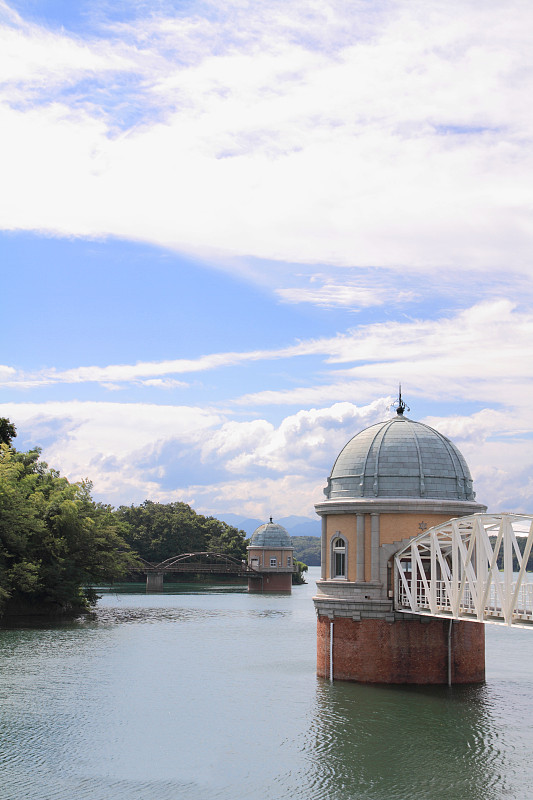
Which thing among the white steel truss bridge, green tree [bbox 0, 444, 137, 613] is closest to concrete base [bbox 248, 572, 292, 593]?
green tree [bbox 0, 444, 137, 613]

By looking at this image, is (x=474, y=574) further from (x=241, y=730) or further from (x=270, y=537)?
(x=270, y=537)

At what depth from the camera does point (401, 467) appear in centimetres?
4144

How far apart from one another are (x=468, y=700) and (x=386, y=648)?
4.05 meters

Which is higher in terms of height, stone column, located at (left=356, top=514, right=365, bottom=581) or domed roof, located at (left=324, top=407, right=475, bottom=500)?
domed roof, located at (left=324, top=407, right=475, bottom=500)

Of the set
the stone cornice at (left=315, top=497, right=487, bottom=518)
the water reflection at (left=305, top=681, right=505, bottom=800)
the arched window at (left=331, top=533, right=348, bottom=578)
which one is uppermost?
the stone cornice at (left=315, top=497, right=487, bottom=518)

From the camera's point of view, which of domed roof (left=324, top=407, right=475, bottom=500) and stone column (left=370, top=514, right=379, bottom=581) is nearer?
stone column (left=370, top=514, right=379, bottom=581)

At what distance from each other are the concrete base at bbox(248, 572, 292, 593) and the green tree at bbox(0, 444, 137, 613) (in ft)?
151

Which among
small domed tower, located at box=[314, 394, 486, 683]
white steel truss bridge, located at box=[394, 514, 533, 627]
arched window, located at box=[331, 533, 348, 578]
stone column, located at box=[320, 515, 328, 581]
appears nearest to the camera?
white steel truss bridge, located at box=[394, 514, 533, 627]

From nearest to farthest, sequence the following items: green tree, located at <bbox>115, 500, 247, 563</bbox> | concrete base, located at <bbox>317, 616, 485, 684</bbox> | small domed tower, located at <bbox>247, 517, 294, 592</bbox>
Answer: concrete base, located at <bbox>317, 616, 485, 684</bbox> < small domed tower, located at <bbox>247, 517, 294, 592</bbox> < green tree, located at <bbox>115, 500, 247, 563</bbox>

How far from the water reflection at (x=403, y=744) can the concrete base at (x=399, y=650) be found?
2.24 feet

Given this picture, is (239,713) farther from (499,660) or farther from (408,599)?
(499,660)

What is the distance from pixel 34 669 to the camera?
44625 millimetres

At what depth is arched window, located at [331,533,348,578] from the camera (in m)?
41.9

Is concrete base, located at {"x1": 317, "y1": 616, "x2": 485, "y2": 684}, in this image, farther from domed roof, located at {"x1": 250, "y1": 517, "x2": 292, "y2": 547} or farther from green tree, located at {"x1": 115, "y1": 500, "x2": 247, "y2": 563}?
green tree, located at {"x1": 115, "y1": 500, "x2": 247, "y2": 563}
